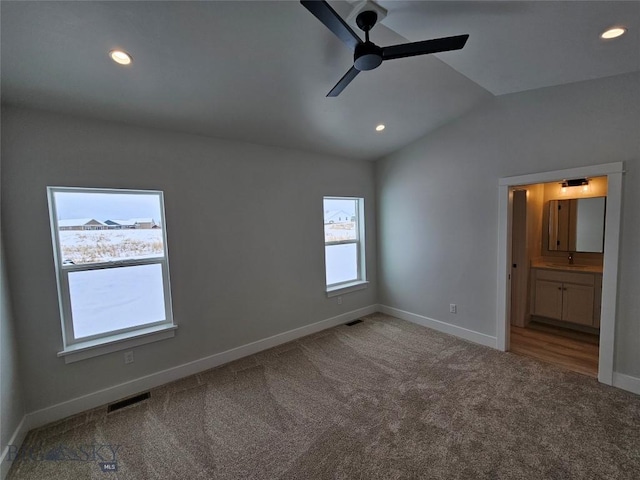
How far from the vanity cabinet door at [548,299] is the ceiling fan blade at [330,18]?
4.27 metres

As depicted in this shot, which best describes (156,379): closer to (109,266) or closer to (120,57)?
(109,266)

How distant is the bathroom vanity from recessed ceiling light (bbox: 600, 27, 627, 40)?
283 centimetres

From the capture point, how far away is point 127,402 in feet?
8.21

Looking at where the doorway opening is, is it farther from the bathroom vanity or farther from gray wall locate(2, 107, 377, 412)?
gray wall locate(2, 107, 377, 412)

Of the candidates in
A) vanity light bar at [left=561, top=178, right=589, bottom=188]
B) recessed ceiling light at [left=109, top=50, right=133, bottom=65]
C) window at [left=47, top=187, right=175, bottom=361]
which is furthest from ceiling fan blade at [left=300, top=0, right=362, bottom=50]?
vanity light bar at [left=561, top=178, right=589, bottom=188]

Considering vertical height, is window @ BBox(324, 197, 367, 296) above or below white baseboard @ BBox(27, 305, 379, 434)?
above

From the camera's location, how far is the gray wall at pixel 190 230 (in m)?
2.18

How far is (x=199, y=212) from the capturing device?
2.95 meters

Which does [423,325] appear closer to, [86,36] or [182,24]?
[182,24]

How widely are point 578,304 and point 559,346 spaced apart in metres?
0.74

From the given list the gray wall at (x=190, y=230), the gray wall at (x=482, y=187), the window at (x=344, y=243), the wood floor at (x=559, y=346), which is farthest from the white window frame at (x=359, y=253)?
the wood floor at (x=559, y=346)

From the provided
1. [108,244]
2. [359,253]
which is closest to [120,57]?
[108,244]

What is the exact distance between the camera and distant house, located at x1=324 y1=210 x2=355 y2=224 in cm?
417

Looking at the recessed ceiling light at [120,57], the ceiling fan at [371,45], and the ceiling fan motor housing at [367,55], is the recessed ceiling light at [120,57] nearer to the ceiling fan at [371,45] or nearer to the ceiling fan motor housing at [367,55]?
the ceiling fan at [371,45]
